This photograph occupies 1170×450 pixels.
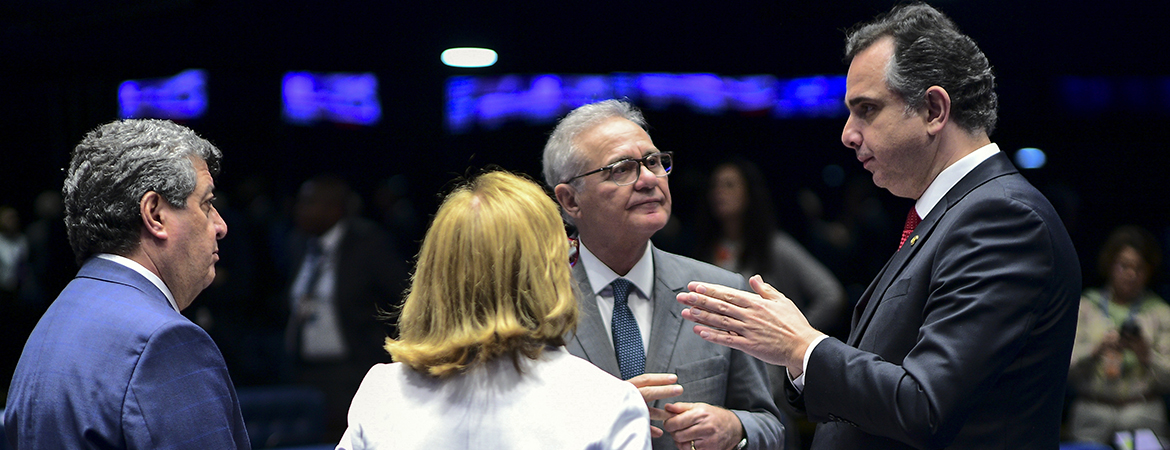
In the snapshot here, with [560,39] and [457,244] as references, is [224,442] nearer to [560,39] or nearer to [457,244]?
[457,244]

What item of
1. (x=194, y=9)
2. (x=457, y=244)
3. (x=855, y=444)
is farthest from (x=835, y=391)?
(x=194, y=9)

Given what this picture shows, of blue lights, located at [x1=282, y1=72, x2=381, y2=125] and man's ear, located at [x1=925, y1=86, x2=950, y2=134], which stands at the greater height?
man's ear, located at [x1=925, y1=86, x2=950, y2=134]

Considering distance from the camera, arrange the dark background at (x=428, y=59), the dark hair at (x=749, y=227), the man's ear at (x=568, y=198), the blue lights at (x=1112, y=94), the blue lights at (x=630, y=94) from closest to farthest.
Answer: the man's ear at (x=568, y=198) < the dark hair at (x=749, y=227) < the dark background at (x=428, y=59) < the blue lights at (x=630, y=94) < the blue lights at (x=1112, y=94)

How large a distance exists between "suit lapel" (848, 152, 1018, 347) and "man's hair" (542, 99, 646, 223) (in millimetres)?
855

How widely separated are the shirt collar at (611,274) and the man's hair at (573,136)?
0.71 ft

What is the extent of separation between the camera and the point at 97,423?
142 centimetres

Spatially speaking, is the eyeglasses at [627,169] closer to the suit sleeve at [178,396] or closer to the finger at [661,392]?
the finger at [661,392]

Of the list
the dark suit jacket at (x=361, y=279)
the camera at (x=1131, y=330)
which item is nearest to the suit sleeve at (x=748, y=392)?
the dark suit jacket at (x=361, y=279)

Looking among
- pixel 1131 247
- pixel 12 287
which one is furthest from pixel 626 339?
pixel 12 287

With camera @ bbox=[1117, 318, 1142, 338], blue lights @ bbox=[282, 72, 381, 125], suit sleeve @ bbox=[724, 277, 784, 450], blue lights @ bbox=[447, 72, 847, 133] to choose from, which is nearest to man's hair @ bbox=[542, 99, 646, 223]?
suit sleeve @ bbox=[724, 277, 784, 450]

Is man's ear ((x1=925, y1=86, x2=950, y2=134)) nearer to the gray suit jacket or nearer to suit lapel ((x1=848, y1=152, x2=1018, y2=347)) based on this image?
suit lapel ((x1=848, y1=152, x2=1018, y2=347))

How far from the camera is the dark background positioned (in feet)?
19.3

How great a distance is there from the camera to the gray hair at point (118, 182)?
1.59m

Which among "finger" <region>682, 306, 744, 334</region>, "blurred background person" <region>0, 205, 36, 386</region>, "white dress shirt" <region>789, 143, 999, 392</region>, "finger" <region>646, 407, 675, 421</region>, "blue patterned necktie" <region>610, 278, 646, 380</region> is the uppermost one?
"white dress shirt" <region>789, 143, 999, 392</region>
